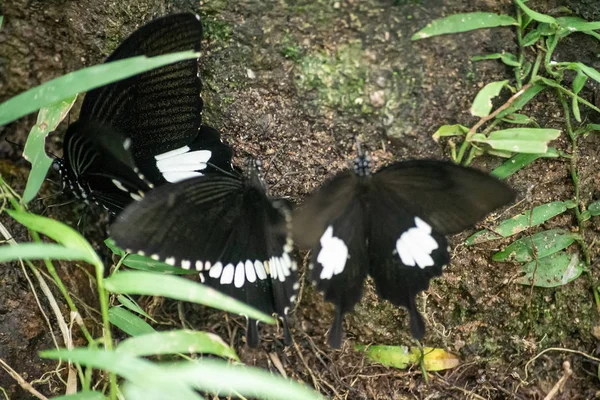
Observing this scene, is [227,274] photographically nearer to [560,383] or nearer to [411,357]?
[411,357]

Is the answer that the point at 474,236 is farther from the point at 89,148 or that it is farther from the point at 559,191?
the point at 89,148

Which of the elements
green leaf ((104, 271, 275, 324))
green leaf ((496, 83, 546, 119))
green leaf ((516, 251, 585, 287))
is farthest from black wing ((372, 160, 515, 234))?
green leaf ((104, 271, 275, 324))

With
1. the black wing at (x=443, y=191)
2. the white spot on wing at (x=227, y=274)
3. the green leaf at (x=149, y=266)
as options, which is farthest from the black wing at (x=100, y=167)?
the black wing at (x=443, y=191)

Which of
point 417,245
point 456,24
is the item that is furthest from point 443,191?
point 456,24

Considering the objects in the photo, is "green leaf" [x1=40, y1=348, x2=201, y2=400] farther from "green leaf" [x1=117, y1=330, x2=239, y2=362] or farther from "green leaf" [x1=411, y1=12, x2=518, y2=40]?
"green leaf" [x1=411, y1=12, x2=518, y2=40]

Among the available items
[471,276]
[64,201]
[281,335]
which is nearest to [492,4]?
[471,276]

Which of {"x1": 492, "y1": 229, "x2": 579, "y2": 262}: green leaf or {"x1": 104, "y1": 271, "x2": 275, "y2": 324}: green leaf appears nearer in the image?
{"x1": 104, "y1": 271, "x2": 275, "y2": 324}: green leaf

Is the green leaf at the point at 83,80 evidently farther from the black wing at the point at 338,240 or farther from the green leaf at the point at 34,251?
the black wing at the point at 338,240

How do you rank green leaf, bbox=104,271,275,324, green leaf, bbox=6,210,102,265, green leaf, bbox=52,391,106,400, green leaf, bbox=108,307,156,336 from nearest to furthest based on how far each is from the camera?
green leaf, bbox=104,271,275,324
green leaf, bbox=6,210,102,265
green leaf, bbox=52,391,106,400
green leaf, bbox=108,307,156,336
